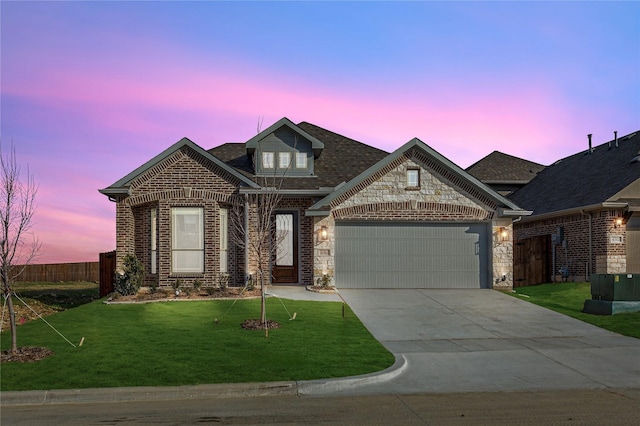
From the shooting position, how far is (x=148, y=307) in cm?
1619

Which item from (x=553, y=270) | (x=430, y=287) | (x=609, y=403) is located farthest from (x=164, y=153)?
(x=553, y=270)

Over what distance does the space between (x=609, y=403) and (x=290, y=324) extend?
740 centimetres

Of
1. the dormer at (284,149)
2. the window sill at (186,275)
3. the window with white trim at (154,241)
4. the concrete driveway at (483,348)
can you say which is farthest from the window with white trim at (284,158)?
the concrete driveway at (483,348)

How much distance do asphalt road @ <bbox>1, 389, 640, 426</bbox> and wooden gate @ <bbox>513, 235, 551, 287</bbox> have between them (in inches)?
697

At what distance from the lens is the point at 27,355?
10.1 meters

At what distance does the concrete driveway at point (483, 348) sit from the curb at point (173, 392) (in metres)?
0.05

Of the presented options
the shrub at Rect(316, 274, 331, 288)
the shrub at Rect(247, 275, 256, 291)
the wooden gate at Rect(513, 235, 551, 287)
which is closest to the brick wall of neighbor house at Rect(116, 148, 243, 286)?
the shrub at Rect(247, 275, 256, 291)

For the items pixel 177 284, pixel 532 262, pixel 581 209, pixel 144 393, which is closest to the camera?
pixel 144 393

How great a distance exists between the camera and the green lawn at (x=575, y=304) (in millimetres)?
14672

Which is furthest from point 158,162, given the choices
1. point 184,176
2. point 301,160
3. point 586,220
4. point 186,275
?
point 586,220

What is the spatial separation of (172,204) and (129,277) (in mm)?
2976

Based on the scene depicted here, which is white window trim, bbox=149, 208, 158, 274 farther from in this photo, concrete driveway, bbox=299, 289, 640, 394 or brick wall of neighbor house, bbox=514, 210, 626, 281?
brick wall of neighbor house, bbox=514, 210, 626, 281

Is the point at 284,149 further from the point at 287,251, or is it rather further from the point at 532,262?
the point at 532,262

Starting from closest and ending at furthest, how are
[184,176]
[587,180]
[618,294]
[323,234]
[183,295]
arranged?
[618,294], [183,295], [184,176], [323,234], [587,180]
